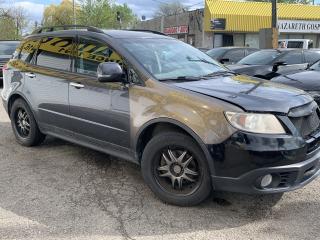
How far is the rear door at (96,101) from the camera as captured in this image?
4.71 meters

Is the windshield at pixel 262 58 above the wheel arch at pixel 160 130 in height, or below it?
above

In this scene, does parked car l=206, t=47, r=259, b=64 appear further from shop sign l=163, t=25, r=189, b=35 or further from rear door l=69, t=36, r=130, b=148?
shop sign l=163, t=25, r=189, b=35

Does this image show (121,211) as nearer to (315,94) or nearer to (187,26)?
(315,94)

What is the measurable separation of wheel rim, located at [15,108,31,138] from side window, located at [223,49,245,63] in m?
9.17

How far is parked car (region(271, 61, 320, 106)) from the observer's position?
6.82 meters

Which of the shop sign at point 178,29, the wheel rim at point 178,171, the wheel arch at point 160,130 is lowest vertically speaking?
the wheel rim at point 178,171

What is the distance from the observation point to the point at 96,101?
16.4 ft

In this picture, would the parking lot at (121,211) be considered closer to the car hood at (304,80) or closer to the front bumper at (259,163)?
the front bumper at (259,163)

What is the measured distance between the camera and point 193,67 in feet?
16.8

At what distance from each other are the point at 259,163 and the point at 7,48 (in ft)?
48.8

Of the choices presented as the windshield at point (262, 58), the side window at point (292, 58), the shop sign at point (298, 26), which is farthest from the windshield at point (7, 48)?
the shop sign at point (298, 26)

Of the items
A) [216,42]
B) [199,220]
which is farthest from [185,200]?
[216,42]

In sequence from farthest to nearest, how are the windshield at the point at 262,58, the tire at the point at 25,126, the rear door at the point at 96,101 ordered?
the windshield at the point at 262,58
the tire at the point at 25,126
the rear door at the point at 96,101

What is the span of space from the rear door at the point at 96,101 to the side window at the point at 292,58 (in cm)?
699
